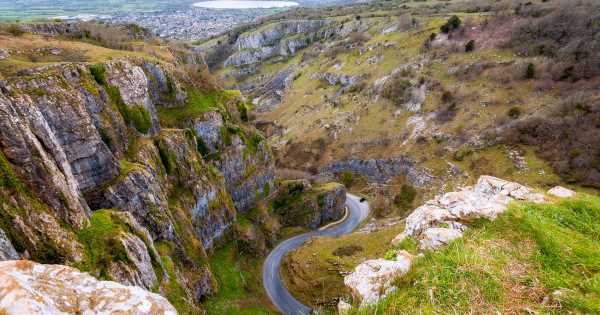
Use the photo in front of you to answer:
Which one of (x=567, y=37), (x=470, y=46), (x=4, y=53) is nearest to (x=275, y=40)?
(x=470, y=46)

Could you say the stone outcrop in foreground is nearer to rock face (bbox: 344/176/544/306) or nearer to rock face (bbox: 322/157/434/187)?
rock face (bbox: 344/176/544/306)

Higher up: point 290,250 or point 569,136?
point 569,136

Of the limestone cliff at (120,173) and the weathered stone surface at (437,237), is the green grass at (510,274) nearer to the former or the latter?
the weathered stone surface at (437,237)

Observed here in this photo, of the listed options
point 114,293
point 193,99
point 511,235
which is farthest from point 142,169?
point 511,235

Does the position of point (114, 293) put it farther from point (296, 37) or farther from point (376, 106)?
point (296, 37)

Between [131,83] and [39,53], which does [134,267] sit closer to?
[131,83]
